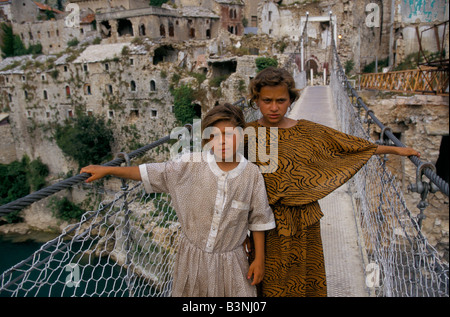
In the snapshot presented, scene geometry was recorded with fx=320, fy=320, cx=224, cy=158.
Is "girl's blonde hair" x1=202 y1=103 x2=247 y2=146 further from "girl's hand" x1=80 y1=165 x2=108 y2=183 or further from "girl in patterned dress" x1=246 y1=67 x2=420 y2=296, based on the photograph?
"girl's hand" x1=80 y1=165 x2=108 y2=183

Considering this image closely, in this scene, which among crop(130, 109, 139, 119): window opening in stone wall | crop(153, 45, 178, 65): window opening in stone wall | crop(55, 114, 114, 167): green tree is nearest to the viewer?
crop(55, 114, 114, 167): green tree

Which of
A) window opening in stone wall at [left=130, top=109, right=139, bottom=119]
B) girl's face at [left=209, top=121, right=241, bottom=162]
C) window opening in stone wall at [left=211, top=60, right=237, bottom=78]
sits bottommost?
window opening in stone wall at [left=130, top=109, right=139, bottom=119]

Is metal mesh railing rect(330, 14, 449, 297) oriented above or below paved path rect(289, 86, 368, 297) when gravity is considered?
above

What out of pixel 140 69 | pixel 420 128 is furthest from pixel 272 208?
pixel 140 69

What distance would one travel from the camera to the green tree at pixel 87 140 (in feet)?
56.6

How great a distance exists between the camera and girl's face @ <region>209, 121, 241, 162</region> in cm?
135

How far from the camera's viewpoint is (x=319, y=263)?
171 centimetres

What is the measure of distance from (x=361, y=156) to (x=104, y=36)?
21648 millimetres

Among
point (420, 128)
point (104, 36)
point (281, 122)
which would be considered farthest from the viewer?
point (104, 36)

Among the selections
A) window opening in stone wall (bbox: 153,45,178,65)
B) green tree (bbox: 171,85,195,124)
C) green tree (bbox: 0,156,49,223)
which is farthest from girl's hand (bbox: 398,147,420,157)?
green tree (bbox: 0,156,49,223)

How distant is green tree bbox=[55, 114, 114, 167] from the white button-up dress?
57.1ft

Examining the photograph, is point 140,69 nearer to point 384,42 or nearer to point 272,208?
point 384,42
